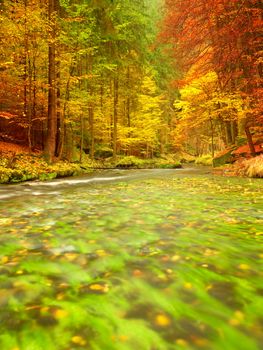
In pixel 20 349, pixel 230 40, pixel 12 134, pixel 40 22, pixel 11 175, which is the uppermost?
pixel 40 22

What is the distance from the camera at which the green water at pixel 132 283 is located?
1944 mm

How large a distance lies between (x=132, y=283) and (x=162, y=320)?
0.61 meters

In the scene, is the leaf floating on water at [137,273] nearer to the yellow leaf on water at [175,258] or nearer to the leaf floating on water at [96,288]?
the leaf floating on water at [96,288]

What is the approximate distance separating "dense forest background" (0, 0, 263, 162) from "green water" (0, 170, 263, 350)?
942 cm

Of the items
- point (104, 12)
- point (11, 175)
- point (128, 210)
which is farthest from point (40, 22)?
point (128, 210)

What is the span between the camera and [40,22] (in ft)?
48.4

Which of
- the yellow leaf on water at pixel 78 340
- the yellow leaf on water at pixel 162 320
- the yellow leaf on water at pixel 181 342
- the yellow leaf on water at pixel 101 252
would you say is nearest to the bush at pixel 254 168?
the yellow leaf on water at pixel 101 252

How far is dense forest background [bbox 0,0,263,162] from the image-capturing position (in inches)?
519

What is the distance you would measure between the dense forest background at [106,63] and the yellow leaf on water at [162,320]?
11.0 meters

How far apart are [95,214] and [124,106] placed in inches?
1182

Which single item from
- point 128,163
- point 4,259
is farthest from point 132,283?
point 128,163

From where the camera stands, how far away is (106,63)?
74.4 ft

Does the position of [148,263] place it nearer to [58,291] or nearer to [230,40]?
→ [58,291]

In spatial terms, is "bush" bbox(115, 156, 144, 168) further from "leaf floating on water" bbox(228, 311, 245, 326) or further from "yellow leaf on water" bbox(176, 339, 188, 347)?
"yellow leaf on water" bbox(176, 339, 188, 347)
